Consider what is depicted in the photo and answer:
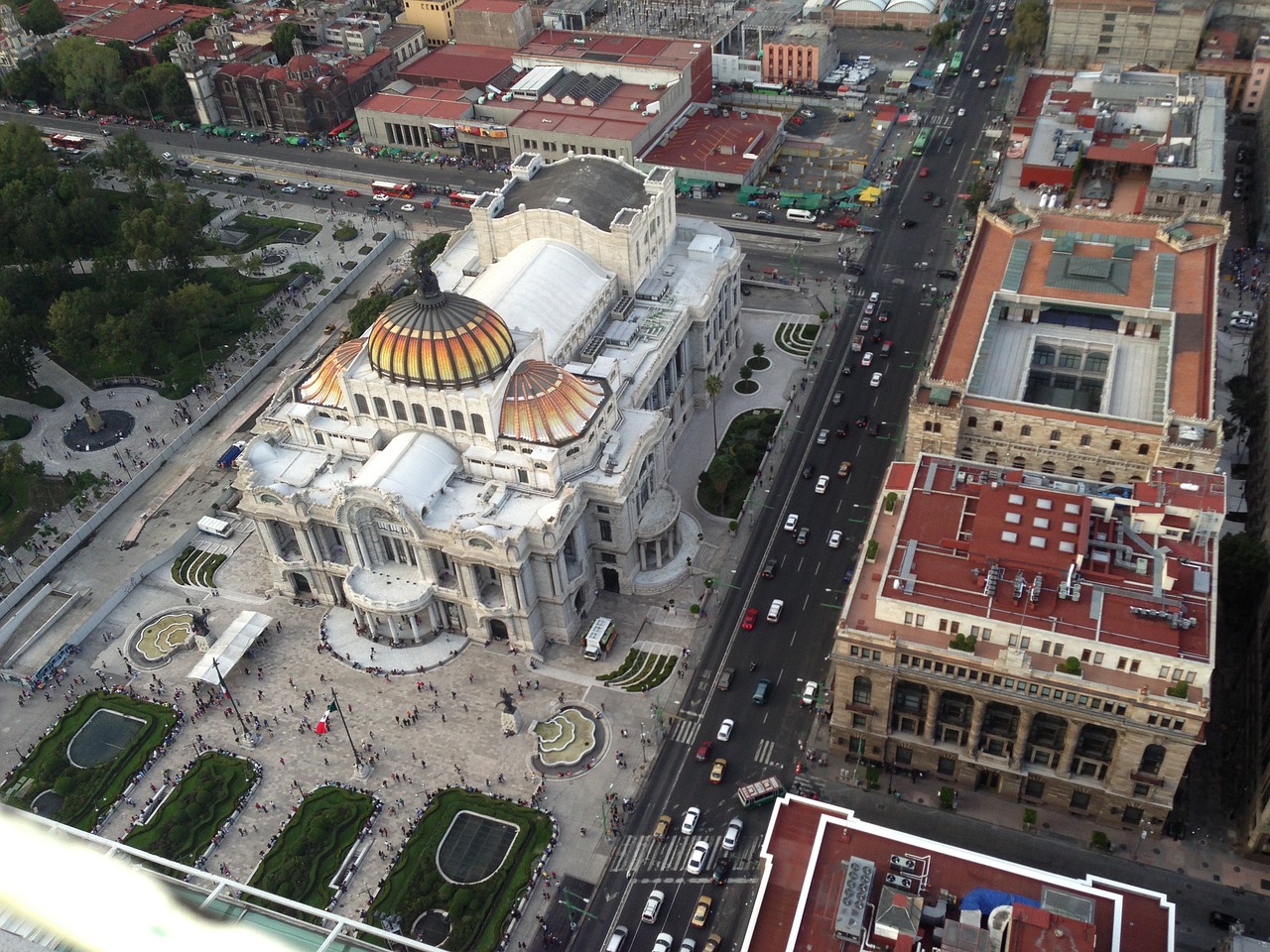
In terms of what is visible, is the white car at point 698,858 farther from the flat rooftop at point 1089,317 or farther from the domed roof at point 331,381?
the domed roof at point 331,381

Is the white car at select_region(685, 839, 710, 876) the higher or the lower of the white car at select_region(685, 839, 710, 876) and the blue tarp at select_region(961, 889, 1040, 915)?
the lower

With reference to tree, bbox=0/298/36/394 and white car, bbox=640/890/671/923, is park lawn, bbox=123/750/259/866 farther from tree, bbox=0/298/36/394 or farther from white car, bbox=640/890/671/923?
tree, bbox=0/298/36/394

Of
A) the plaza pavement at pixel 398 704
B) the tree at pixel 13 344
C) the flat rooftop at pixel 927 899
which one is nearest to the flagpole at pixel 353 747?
the plaza pavement at pixel 398 704

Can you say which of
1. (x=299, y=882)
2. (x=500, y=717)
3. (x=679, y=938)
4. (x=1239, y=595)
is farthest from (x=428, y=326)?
(x=1239, y=595)

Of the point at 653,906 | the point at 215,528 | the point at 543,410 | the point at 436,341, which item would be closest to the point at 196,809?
the point at 215,528

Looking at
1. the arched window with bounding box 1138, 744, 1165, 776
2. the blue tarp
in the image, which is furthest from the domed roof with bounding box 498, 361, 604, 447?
the blue tarp

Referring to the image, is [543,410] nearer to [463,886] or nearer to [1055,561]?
[463,886]

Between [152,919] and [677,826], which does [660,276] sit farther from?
[152,919]
